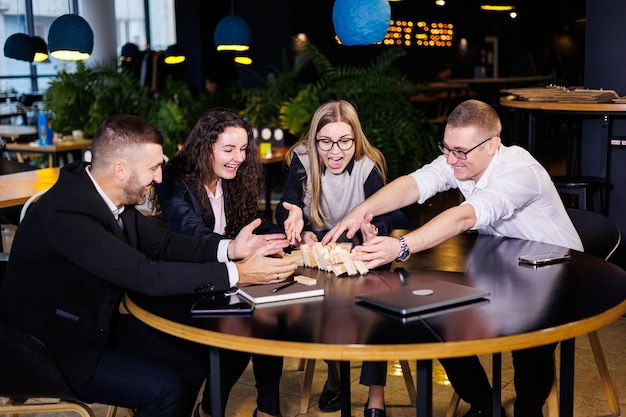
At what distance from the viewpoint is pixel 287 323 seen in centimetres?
213

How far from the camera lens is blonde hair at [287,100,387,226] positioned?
12.2 ft

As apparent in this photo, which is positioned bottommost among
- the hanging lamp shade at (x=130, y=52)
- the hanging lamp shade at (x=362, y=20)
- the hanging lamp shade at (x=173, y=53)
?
the hanging lamp shade at (x=362, y=20)

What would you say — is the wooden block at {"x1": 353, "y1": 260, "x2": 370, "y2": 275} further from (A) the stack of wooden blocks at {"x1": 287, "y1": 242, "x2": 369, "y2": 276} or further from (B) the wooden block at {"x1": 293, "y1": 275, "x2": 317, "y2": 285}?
(B) the wooden block at {"x1": 293, "y1": 275, "x2": 317, "y2": 285}

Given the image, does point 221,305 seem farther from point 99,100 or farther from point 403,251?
point 99,100

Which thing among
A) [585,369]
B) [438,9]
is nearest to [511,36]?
[438,9]

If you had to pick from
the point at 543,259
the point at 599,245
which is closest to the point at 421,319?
the point at 543,259

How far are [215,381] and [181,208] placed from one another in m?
1.18

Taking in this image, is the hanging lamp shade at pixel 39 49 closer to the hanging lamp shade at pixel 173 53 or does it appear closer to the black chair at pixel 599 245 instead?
the hanging lamp shade at pixel 173 53

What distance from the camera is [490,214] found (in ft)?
9.92

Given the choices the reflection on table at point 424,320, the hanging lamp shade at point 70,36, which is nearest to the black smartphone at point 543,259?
the reflection on table at point 424,320

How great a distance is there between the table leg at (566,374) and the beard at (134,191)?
1463mm

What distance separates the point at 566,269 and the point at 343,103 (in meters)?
1.49

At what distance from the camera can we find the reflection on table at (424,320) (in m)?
1.96

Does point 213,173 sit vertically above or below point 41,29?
below
